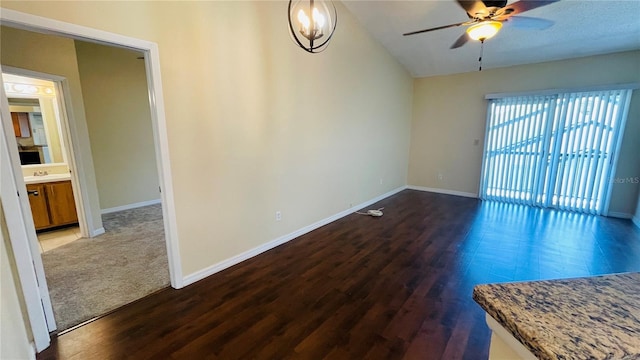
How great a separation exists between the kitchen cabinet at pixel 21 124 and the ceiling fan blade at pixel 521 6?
6.13 meters

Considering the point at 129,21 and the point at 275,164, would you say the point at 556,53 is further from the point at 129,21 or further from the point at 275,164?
the point at 129,21

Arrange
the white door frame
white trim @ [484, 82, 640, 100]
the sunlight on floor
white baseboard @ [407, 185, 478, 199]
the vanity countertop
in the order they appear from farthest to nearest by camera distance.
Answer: white baseboard @ [407, 185, 478, 199]
white trim @ [484, 82, 640, 100]
the vanity countertop
the sunlight on floor
the white door frame

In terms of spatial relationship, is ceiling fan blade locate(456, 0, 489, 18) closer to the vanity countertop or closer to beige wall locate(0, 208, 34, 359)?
beige wall locate(0, 208, 34, 359)

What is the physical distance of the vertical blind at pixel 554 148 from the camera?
14.7ft

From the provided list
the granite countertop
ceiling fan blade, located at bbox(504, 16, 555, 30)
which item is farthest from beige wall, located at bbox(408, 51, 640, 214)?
the granite countertop

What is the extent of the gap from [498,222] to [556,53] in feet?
9.99

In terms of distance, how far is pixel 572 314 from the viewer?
1.92 ft

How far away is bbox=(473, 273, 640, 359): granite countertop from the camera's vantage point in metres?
0.50

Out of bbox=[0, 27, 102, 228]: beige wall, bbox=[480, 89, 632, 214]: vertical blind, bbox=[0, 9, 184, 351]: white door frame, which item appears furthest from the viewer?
bbox=[480, 89, 632, 214]: vertical blind

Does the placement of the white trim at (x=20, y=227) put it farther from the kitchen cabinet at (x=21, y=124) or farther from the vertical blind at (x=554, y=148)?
the vertical blind at (x=554, y=148)

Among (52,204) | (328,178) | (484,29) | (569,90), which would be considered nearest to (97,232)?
(52,204)

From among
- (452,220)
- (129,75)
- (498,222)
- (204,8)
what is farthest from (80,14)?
(498,222)

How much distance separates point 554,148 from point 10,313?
6974 millimetres

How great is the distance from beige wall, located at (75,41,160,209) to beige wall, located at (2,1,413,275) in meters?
3.01
